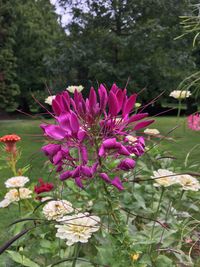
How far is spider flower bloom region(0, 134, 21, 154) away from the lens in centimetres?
193

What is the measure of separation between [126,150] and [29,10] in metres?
18.7

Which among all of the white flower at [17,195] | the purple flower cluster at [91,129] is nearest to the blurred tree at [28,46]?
the white flower at [17,195]

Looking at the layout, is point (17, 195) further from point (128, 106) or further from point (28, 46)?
point (28, 46)

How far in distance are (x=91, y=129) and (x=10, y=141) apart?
109 centimetres

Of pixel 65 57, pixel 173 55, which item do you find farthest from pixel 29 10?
pixel 173 55

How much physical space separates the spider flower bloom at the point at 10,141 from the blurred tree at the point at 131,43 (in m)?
6.31

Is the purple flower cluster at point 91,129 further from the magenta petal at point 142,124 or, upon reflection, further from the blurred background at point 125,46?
the blurred background at point 125,46

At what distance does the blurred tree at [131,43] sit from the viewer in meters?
8.26

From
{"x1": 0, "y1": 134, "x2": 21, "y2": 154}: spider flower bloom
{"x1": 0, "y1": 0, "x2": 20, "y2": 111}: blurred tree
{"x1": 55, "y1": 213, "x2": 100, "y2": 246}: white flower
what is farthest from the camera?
{"x1": 0, "y1": 0, "x2": 20, "y2": 111}: blurred tree

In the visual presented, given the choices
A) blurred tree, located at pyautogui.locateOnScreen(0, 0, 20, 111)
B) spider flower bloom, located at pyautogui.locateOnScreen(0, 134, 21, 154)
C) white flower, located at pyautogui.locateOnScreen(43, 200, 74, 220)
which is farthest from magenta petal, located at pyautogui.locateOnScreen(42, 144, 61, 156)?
blurred tree, located at pyautogui.locateOnScreen(0, 0, 20, 111)

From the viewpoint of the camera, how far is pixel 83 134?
0.90 m

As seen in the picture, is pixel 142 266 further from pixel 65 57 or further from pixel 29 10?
pixel 29 10

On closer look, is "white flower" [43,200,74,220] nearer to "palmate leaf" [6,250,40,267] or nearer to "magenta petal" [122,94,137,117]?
"palmate leaf" [6,250,40,267]

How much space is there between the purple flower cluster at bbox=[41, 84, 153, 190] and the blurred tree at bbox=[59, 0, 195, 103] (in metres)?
7.31
